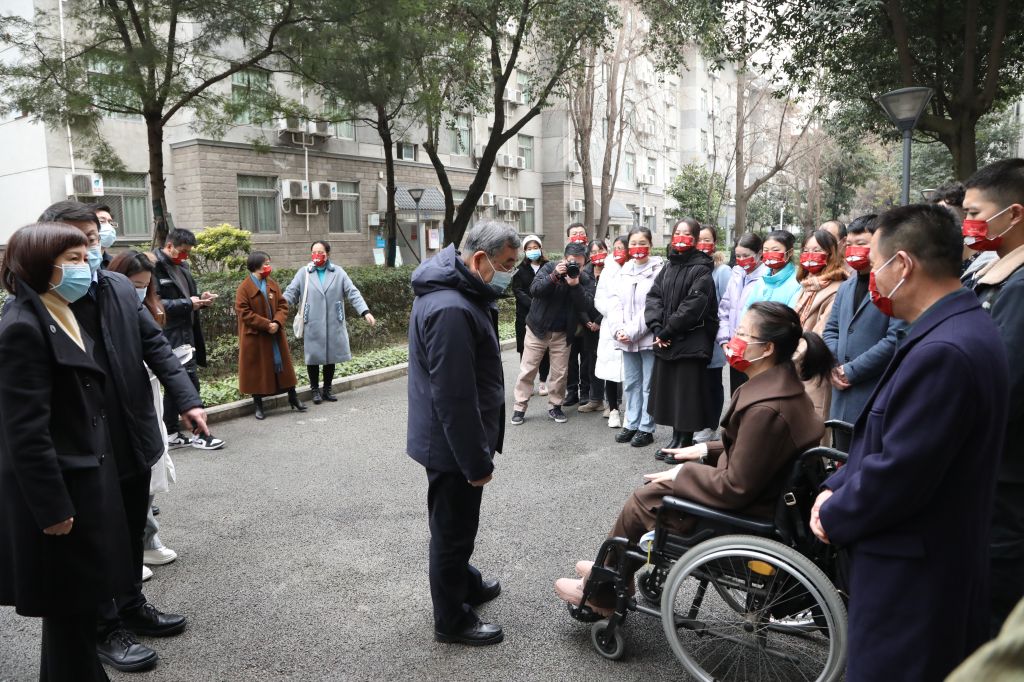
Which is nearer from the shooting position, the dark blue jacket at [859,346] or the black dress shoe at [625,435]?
the dark blue jacket at [859,346]

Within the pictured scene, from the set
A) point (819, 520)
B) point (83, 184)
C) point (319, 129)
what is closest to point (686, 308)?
point (819, 520)

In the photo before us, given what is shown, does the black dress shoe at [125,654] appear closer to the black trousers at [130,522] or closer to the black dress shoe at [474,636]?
the black trousers at [130,522]

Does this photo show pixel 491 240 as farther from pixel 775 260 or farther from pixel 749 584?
pixel 775 260

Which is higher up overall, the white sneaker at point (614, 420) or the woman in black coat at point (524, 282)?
the woman in black coat at point (524, 282)

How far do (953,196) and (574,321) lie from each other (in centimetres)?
371

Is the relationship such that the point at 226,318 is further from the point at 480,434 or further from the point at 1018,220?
the point at 1018,220

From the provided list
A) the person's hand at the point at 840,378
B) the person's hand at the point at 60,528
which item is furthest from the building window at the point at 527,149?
the person's hand at the point at 60,528

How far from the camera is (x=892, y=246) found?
211cm

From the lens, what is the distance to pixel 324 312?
830cm

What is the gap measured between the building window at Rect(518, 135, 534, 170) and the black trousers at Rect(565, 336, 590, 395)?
23.6 m

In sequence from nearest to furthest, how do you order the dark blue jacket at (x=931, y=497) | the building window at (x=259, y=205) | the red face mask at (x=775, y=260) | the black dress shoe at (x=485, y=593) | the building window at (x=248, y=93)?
the dark blue jacket at (x=931, y=497), the black dress shoe at (x=485, y=593), the red face mask at (x=775, y=260), the building window at (x=248, y=93), the building window at (x=259, y=205)

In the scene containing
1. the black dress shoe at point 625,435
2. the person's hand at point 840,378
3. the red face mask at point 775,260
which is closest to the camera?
the person's hand at point 840,378

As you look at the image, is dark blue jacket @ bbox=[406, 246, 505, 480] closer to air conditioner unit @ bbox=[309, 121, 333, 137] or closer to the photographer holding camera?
the photographer holding camera

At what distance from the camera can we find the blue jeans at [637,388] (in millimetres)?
6562
